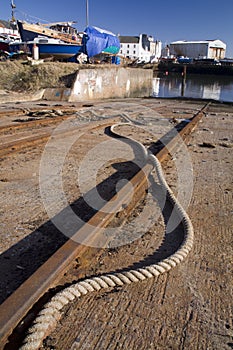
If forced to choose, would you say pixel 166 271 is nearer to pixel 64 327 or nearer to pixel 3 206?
pixel 64 327

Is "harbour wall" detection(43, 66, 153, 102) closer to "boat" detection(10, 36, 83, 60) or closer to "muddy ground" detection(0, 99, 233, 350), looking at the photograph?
"boat" detection(10, 36, 83, 60)

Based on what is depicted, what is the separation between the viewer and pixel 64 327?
4.83ft

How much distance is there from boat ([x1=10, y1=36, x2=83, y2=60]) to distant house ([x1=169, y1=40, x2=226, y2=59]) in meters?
73.3

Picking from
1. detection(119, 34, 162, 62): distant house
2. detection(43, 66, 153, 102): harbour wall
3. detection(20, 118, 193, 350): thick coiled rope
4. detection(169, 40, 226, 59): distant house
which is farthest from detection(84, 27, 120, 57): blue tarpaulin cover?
detection(119, 34, 162, 62): distant house

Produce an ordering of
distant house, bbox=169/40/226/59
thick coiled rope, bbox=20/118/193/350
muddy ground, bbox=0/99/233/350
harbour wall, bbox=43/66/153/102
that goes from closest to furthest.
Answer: thick coiled rope, bbox=20/118/193/350
muddy ground, bbox=0/99/233/350
harbour wall, bbox=43/66/153/102
distant house, bbox=169/40/226/59

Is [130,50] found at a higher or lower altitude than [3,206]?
higher

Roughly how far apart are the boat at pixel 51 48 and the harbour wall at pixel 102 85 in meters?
3.87

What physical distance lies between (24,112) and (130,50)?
303ft

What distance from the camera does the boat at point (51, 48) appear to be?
19.3 metres

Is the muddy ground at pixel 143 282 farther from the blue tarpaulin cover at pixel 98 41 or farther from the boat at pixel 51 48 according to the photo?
the blue tarpaulin cover at pixel 98 41

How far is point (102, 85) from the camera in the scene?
659 inches

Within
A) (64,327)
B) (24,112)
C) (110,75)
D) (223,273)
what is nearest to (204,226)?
(223,273)

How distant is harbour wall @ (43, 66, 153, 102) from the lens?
1386 centimetres

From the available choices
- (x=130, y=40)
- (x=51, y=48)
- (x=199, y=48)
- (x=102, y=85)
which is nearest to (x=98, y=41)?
(x=51, y=48)
